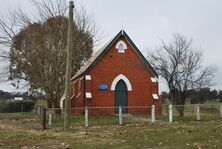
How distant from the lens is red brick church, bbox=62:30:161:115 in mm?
31406

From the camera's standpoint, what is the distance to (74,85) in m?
35.6

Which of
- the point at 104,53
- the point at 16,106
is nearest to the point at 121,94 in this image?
the point at 104,53

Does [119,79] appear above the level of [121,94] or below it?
above

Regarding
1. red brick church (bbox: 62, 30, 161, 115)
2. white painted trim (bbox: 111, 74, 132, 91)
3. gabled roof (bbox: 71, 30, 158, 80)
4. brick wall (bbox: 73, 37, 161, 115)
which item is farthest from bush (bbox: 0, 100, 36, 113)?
white painted trim (bbox: 111, 74, 132, 91)

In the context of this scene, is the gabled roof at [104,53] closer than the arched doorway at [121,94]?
Yes

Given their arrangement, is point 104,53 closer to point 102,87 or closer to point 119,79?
point 119,79

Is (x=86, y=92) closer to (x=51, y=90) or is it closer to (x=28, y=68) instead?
(x=51, y=90)

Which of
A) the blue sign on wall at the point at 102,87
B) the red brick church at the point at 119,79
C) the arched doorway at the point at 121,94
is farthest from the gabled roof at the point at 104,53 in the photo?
the arched doorway at the point at 121,94

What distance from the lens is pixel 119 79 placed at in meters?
32.5

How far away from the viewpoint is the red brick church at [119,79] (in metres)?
31.4

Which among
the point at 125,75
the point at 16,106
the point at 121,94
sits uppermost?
the point at 125,75

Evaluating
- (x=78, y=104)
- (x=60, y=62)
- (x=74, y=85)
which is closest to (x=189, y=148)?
(x=60, y=62)

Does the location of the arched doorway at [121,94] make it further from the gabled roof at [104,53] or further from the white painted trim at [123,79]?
the gabled roof at [104,53]

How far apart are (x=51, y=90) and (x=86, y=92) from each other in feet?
10.0
